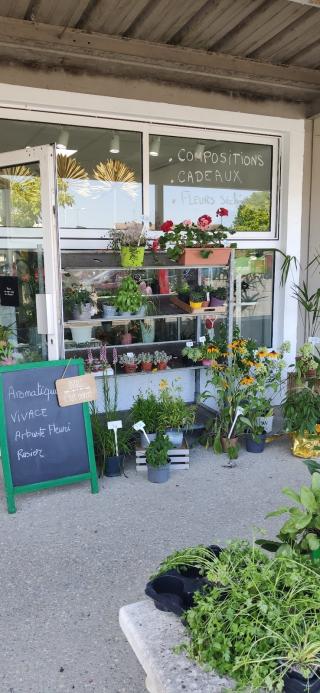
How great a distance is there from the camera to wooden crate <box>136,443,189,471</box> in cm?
366

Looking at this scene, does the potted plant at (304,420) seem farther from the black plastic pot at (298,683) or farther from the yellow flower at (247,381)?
the black plastic pot at (298,683)

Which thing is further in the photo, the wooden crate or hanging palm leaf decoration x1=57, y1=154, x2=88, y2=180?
hanging palm leaf decoration x1=57, y1=154, x2=88, y2=180

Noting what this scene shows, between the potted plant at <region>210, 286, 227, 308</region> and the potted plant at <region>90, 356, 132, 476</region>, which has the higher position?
the potted plant at <region>210, 286, 227, 308</region>

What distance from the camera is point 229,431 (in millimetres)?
4016

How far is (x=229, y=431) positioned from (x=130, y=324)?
3.90 ft

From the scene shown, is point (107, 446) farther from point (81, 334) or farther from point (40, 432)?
point (81, 334)

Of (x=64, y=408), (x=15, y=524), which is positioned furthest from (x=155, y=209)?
(x=15, y=524)

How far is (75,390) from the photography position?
3.26m

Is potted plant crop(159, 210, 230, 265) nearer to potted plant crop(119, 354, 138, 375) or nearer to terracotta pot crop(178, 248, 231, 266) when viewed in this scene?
terracotta pot crop(178, 248, 231, 266)

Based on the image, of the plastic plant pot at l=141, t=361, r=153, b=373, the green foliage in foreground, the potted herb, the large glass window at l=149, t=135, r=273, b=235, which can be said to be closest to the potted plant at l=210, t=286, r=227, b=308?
the plastic plant pot at l=141, t=361, r=153, b=373

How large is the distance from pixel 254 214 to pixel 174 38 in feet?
5.61

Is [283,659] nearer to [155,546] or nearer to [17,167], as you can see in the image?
[155,546]

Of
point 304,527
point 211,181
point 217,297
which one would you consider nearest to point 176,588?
point 304,527

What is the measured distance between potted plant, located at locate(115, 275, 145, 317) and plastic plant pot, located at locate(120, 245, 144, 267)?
0.39ft
